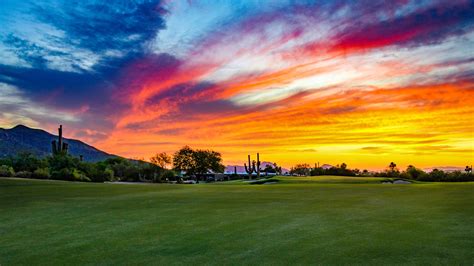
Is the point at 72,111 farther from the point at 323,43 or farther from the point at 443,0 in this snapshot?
the point at 443,0

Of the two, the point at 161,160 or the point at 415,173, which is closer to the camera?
the point at 415,173

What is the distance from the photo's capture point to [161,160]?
8294 centimetres

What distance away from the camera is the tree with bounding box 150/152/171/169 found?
8219cm

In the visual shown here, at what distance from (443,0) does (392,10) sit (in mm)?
2667

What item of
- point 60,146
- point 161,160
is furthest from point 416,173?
point 60,146

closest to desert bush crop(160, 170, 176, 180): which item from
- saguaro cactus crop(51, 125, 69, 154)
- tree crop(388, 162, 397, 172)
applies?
saguaro cactus crop(51, 125, 69, 154)

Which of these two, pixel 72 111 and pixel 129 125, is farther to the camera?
pixel 129 125

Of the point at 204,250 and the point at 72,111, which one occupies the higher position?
the point at 72,111

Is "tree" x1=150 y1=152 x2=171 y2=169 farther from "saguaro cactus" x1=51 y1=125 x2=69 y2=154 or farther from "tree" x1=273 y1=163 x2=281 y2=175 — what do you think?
"tree" x1=273 y1=163 x2=281 y2=175

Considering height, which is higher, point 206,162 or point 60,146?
point 60,146

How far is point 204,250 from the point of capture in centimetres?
725

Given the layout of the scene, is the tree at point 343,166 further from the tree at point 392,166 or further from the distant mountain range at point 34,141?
the distant mountain range at point 34,141

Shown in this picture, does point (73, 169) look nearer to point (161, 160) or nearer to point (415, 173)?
point (161, 160)

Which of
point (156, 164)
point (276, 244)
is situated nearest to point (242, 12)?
point (276, 244)
